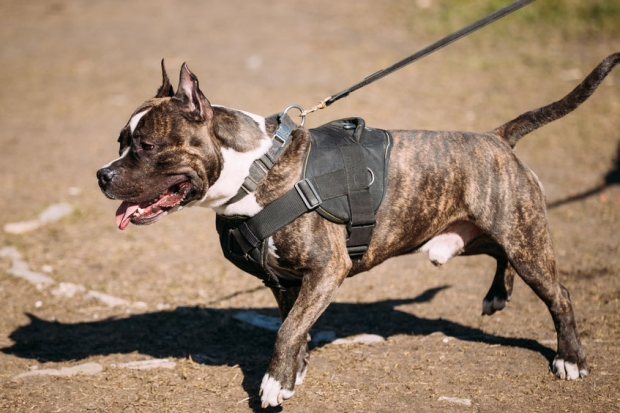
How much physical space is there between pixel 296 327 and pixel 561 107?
2436 mm

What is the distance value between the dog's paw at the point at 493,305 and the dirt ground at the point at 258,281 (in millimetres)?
201

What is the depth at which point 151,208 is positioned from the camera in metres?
4.08

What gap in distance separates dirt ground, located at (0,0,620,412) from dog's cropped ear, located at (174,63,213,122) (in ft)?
6.15

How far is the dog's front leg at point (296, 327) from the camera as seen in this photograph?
400cm

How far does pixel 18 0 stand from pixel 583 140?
16.6m

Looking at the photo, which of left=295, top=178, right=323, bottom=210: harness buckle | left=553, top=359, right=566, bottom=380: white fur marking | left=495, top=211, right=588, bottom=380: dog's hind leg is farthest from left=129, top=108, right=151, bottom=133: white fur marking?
left=553, top=359, right=566, bottom=380: white fur marking

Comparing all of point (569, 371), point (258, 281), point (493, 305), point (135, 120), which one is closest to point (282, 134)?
point (135, 120)

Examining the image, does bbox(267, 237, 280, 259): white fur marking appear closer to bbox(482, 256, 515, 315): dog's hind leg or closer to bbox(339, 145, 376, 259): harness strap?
bbox(339, 145, 376, 259): harness strap

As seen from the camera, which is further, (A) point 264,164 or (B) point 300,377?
(B) point 300,377

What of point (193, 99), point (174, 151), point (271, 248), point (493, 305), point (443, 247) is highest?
point (193, 99)

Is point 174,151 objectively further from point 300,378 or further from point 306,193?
point 300,378

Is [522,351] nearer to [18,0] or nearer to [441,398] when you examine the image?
[441,398]

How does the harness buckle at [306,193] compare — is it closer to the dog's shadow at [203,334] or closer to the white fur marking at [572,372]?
the dog's shadow at [203,334]

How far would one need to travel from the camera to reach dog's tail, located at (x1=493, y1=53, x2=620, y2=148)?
4598 mm
